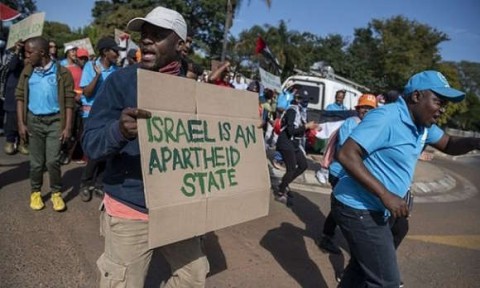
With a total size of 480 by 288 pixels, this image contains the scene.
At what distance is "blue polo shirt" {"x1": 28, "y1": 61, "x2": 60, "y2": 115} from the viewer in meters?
4.35

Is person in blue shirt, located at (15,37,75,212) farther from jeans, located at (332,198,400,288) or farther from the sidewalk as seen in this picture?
the sidewalk

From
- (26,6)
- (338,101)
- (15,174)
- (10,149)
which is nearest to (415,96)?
(15,174)

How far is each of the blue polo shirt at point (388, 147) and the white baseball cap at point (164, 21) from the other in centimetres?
113

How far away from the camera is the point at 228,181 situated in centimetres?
226

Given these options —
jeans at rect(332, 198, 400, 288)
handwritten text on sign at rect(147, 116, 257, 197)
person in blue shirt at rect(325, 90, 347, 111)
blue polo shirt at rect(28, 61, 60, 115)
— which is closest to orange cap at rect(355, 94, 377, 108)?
jeans at rect(332, 198, 400, 288)

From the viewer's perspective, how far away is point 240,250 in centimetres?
422

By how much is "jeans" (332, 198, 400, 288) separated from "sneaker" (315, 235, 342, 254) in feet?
6.89

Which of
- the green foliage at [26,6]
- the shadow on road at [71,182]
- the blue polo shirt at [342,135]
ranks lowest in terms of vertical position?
the shadow on road at [71,182]

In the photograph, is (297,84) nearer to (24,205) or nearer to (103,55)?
(103,55)

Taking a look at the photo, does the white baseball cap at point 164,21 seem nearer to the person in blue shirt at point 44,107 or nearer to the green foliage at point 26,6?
the person in blue shirt at point 44,107

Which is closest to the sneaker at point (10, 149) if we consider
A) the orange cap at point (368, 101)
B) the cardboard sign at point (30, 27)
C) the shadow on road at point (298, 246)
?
the cardboard sign at point (30, 27)

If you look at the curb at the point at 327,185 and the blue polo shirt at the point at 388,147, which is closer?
the blue polo shirt at the point at 388,147

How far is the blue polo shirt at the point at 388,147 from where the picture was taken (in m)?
2.32

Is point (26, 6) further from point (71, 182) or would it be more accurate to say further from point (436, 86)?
point (436, 86)
